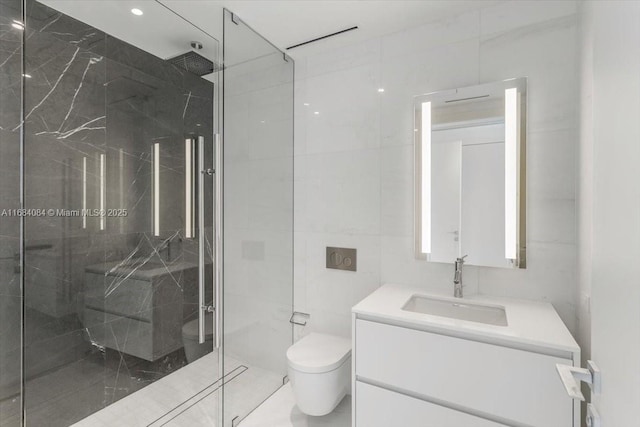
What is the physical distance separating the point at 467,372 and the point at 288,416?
1.22 metres

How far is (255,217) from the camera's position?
2043 millimetres

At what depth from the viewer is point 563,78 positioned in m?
1.56

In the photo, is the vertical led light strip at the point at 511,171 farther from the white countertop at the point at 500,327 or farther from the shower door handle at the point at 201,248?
the shower door handle at the point at 201,248

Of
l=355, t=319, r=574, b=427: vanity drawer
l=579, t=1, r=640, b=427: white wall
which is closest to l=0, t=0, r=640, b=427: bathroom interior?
l=355, t=319, r=574, b=427: vanity drawer

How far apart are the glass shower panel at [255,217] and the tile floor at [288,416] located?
0.22ft

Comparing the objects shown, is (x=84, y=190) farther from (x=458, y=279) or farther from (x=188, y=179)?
(x=458, y=279)

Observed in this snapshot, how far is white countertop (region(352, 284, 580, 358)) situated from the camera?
46.1 inches

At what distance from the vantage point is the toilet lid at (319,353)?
1736mm

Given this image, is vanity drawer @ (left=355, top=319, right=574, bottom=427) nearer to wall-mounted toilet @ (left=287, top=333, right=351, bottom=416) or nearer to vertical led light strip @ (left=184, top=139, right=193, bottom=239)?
wall-mounted toilet @ (left=287, top=333, right=351, bottom=416)

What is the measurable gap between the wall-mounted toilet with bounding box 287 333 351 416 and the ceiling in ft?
6.64

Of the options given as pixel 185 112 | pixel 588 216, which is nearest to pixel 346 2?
pixel 185 112

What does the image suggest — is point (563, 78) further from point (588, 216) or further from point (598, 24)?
point (598, 24)

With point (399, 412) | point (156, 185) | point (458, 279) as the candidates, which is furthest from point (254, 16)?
point (399, 412)

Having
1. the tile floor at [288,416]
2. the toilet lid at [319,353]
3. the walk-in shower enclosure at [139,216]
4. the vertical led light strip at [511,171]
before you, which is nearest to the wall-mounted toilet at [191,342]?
the walk-in shower enclosure at [139,216]
